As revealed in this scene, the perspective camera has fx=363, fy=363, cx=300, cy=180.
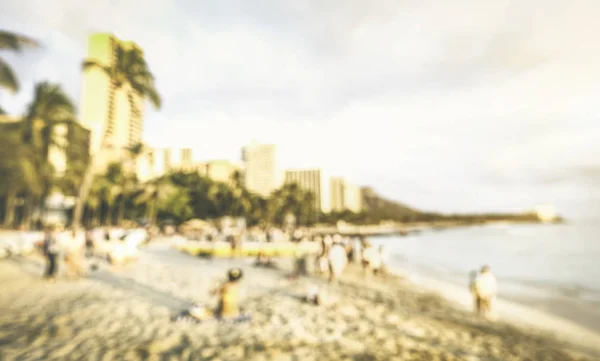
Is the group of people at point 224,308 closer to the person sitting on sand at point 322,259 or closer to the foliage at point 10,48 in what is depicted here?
the person sitting on sand at point 322,259

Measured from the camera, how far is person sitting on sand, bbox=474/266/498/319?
9.72 metres

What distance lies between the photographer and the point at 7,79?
13695mm

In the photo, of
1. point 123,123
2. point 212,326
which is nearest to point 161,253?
point 212,326

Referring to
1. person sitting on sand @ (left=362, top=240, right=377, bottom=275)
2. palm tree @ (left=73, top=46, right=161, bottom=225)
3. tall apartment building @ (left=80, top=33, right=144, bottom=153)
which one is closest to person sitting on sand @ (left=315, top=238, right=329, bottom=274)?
person sitting on sand @ (left=362, top=240, right=377, bottom=275)

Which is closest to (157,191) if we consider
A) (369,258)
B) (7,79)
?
(7,79)

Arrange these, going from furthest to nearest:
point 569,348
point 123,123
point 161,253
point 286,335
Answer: point 123,123, point 161,253, point 569,348, point 286,335

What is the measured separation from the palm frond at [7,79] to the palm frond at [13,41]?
644 millimetres

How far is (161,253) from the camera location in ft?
63.6

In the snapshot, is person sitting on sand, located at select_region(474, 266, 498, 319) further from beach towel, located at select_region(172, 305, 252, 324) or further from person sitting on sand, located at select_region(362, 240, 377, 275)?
beach towel, located at select_region(172, 305, 252, 324)

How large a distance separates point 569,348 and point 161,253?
17502 mm

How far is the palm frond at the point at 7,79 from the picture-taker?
13565mm

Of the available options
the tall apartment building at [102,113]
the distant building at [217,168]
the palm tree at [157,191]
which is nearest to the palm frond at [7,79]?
the palm tree at [157,191]

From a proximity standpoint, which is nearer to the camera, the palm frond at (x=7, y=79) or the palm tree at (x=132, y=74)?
the palm frond at (x=7, y=79)

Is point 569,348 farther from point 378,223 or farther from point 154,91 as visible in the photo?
point 378,223
